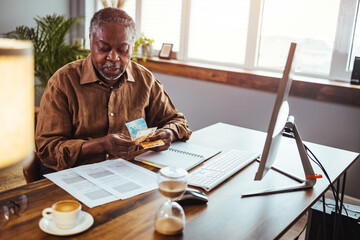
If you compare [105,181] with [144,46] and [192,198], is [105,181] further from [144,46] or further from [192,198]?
[144,46]

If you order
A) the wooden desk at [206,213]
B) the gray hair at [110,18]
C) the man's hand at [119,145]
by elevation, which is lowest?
the wooden desk at [206,213]

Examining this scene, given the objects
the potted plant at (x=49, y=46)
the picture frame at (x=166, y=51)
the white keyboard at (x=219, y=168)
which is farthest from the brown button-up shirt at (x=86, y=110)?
the potted plant at (x=49, y=46)

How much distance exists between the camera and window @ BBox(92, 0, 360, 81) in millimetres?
2898

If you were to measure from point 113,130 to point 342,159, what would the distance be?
1127mm

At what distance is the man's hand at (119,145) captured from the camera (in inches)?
62.2

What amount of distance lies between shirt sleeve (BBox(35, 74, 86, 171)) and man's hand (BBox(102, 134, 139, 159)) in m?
0.12

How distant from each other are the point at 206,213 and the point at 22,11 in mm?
3686

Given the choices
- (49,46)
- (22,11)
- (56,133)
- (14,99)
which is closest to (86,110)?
(56,133)

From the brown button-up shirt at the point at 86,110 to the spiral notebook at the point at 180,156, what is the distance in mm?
125

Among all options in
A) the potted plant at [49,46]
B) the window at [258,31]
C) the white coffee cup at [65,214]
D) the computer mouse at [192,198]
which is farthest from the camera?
the potted plant at [49,46]

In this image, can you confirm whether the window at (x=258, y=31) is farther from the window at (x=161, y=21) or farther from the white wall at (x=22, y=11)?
the white wall at (x=22, y=11)

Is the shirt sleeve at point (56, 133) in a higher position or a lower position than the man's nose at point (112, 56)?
lower

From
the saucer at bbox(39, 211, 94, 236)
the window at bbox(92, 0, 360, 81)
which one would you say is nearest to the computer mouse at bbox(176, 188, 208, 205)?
the saucer at bbox(39, 211, 94, 236)

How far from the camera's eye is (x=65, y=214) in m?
1.02
